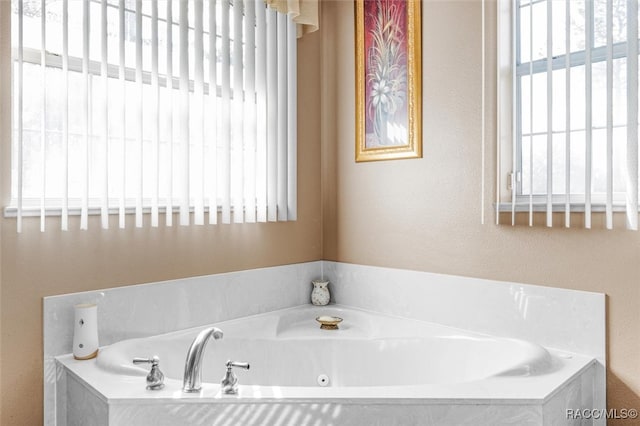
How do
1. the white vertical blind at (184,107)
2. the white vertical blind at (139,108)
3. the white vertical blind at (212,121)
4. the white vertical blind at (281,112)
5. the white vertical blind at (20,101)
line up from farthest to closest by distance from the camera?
1. the white vertical blind at (281,112)
2. the white vertical blind at (212,121)
3. the white vertical blind at (184,107)
4. the white vertical blind at (139,108)
5. the white vertical blind at (20,101)

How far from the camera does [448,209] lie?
2.46 meters

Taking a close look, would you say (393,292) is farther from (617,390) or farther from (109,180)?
(109,180)

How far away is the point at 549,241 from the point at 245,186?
4.80 ft

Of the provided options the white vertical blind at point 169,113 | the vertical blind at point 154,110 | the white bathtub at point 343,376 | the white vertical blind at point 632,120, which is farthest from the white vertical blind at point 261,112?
the white vertical blind at point 632,120

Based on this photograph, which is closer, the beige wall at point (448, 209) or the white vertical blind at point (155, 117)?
the beige wall at point (448, 209)

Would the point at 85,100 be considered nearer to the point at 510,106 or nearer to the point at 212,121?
the point at 212,121

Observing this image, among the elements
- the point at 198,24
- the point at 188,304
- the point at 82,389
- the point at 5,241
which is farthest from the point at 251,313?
the point at 198,24

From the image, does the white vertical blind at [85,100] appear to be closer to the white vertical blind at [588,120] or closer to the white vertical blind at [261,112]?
the white vertical blind at [261,112]

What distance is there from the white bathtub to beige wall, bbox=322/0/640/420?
0.29 meters

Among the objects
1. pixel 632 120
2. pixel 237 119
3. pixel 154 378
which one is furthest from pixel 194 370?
pixel 632 120

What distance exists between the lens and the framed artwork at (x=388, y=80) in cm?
257

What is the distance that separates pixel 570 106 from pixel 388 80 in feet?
3.23

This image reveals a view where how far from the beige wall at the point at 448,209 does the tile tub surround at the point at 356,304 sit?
2.3 inches

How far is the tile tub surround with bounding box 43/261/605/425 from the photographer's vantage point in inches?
78.5
